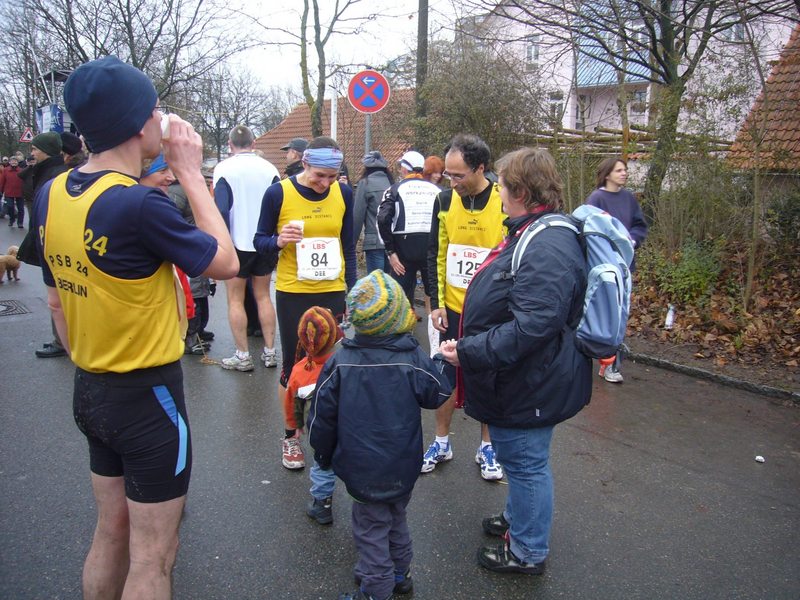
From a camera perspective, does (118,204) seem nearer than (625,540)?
Yes

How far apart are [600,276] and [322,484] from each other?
178 centimetres

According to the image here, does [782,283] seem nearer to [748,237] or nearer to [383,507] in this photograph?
[748,237]

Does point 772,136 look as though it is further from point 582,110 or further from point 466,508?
point 466,508

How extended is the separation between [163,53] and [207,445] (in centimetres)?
1866

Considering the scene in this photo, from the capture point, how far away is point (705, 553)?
309cm

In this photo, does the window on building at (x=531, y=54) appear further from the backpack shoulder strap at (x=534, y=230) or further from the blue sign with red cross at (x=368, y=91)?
the backpack shoulder strap at (x=534, y=230)

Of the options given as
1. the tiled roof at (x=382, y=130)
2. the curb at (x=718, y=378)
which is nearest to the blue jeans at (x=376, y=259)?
the curb at (x=718, y=378)

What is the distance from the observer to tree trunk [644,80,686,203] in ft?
25.0

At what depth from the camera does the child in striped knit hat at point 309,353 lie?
2988 mm

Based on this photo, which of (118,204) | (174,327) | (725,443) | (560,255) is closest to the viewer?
(118,204)

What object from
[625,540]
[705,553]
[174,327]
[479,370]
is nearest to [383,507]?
[479,370]

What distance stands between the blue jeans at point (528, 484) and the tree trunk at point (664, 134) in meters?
6.16

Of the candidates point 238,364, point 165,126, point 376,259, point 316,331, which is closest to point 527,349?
point 316,331

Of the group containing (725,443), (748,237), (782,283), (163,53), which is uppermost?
(163,53)
